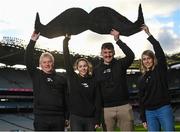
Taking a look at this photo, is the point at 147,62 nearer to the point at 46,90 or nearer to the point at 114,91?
the point at 114,91

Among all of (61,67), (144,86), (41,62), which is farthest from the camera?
(61,67)

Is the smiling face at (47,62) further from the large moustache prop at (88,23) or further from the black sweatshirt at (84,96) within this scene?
the large moustache prop at (88,23)

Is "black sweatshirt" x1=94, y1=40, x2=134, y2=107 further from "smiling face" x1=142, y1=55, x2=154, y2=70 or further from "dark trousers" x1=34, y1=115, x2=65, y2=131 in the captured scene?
"dark trousers" x1=34, y1=115, x2=65, y2=131

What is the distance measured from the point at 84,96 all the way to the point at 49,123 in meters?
0.73

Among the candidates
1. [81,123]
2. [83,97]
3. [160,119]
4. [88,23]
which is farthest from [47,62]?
[160,119]

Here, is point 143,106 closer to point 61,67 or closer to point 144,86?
point 144,86

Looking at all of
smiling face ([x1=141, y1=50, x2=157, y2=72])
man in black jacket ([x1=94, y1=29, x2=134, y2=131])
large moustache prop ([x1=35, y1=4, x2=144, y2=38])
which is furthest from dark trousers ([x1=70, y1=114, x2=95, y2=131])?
large moustache prop ([x1=35, y1=4, x2=144, y2=38])

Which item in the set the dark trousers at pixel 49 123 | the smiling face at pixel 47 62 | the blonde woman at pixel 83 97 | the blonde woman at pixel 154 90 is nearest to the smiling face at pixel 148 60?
the blonde woman at pixel 154 90

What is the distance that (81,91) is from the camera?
6.83m

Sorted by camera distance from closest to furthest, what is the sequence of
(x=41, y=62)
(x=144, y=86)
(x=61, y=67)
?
(x=41, y=62), (x=144, y=86), (x=61, y=67)

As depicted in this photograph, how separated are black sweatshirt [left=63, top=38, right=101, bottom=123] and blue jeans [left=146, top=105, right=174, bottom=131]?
0.87m

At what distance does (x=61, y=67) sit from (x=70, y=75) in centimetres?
4447

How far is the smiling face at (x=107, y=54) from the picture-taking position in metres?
6.99

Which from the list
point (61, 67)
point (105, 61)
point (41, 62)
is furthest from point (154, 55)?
point (61, 67)
